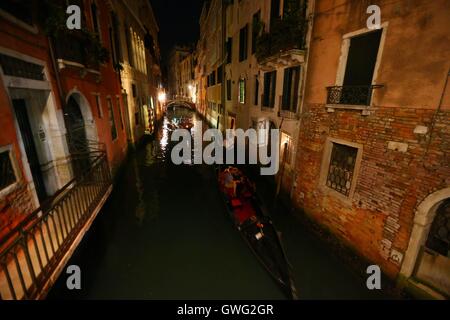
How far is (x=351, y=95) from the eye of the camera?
5.01 metres

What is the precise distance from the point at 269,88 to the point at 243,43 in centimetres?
432

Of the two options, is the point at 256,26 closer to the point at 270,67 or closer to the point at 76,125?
the point at 270,67

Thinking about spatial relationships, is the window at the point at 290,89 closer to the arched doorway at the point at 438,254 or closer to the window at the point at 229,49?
the arched doorway at the point at 438,254

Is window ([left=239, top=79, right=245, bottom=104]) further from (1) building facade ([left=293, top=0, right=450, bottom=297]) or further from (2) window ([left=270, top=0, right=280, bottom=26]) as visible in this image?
(1) building facade ([left=293, top=0, right=450, bottom=297])

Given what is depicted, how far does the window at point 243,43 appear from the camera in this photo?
38.4 ft

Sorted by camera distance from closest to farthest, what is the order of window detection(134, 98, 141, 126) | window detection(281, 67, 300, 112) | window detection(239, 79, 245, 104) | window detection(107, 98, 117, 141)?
window detection(281, 67, 300, 112)
window detection(107, 98, 117, 141)
window detection(239, 79, 245, 104)
window detection(134, 98, 141, 126)

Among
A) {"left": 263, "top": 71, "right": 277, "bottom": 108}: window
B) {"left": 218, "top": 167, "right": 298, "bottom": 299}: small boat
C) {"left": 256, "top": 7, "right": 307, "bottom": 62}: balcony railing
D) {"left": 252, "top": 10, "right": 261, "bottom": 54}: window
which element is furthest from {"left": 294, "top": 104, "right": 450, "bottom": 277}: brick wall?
{"left": 252, "top": 10, "right": 261, "bottom": 54}: window

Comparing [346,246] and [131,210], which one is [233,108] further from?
[346,246]

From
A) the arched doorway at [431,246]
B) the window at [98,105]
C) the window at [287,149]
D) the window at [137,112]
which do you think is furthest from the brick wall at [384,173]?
the window at [137,112]

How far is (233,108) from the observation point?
15.2m

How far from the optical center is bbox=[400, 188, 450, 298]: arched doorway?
12.9ft

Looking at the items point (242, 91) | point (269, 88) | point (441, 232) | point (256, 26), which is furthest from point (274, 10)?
point (441, 232)

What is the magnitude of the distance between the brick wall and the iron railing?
19.8ft
